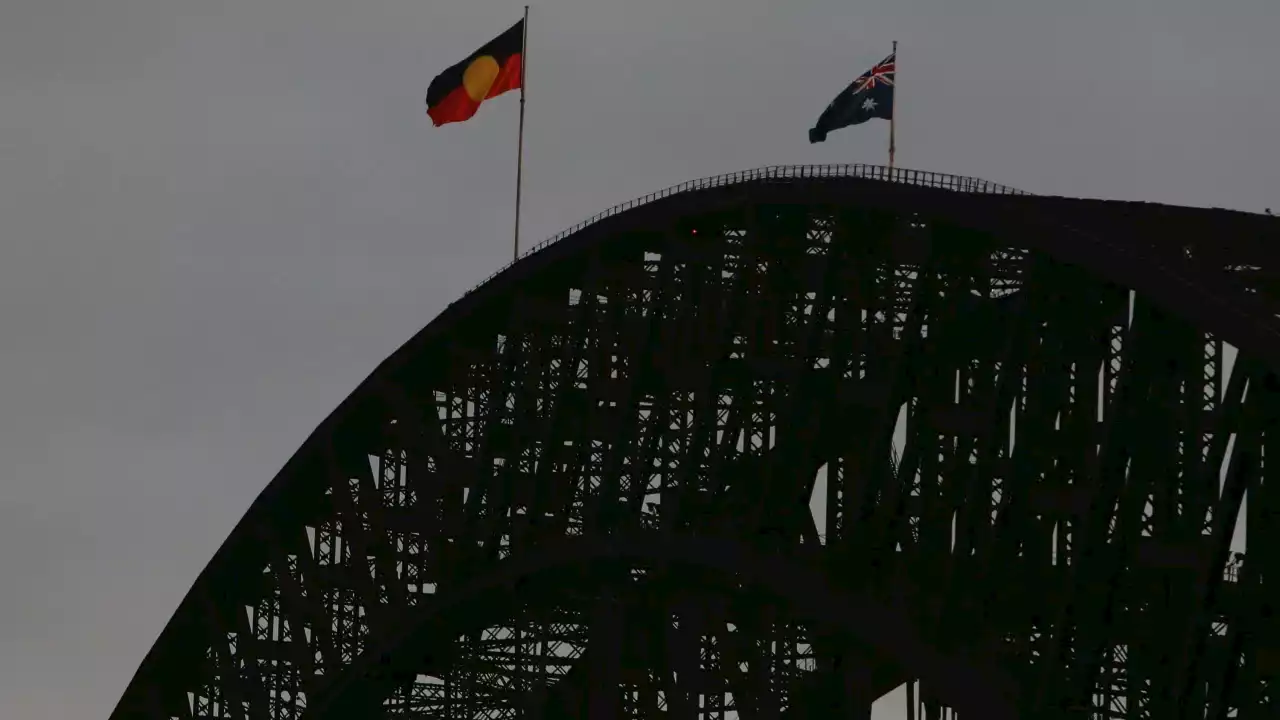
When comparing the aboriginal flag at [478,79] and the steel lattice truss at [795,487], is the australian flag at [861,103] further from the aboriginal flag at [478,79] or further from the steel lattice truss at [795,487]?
the aboriginal flag at [478,79]

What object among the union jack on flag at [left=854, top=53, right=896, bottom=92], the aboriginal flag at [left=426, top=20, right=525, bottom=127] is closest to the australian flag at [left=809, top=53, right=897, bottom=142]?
the union jack on flag at [left=854, top=53, right=896, bottom=92]

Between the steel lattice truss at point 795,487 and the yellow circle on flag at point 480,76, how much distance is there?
320 inches

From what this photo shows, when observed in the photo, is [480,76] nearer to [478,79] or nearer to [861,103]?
[478,79]

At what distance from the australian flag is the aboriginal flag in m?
20.8

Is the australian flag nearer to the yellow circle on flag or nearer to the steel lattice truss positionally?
the steel lattice truss

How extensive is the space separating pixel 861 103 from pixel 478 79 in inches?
886

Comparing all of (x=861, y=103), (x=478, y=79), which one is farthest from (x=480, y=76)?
(x=861, y=103)

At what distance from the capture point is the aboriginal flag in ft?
421

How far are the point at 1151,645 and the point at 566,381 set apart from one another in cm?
3142

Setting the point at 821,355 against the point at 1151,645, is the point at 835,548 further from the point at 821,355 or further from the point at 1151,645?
the point at 1151,645

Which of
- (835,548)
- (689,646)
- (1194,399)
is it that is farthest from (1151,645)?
(689,646)

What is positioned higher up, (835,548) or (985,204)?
(985,204)

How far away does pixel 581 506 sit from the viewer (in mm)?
120250

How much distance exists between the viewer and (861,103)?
108938mm
